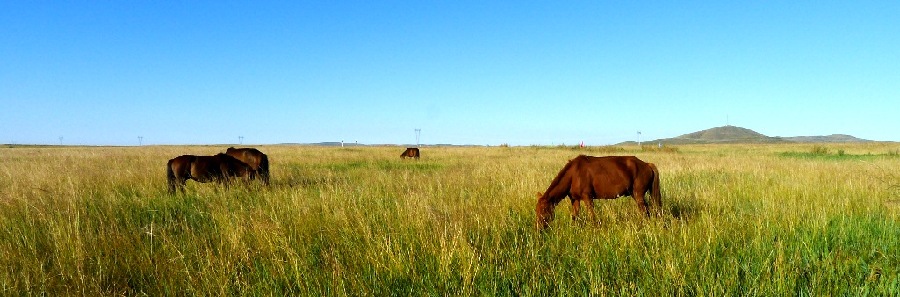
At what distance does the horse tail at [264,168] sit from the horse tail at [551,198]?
681 cm

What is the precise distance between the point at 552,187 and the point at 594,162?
2.20 ft

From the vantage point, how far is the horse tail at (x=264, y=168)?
9.48 metres

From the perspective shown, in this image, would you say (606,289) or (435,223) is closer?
(606,289)

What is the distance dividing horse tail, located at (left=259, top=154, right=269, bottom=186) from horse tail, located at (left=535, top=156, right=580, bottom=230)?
6807 millimetres

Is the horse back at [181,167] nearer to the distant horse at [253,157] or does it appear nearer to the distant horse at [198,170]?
the distant horse at [198,170]

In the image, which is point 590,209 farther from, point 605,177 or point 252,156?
point 252,156

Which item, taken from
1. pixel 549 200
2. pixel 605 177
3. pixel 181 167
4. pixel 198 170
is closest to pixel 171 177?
pixel 181 167

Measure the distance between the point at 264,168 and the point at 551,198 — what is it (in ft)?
28.2

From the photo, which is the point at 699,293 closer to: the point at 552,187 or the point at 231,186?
the point at 552,187

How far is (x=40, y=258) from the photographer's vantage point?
12.3 feet

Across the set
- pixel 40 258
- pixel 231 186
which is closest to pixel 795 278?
pixel 40 258

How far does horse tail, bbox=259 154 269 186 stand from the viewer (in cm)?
948

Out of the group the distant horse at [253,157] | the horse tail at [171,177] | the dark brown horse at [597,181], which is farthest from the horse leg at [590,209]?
the distant horse at [253,157]

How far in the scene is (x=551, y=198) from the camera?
501cm
